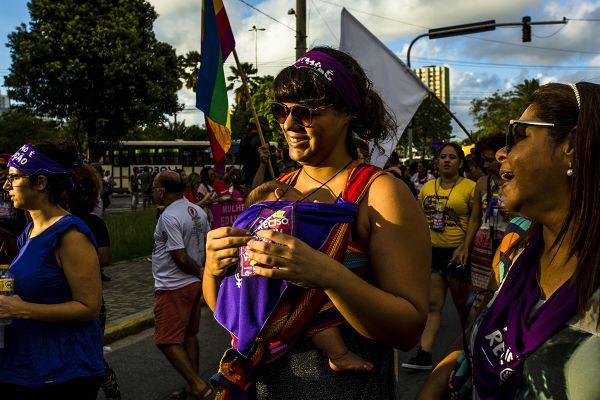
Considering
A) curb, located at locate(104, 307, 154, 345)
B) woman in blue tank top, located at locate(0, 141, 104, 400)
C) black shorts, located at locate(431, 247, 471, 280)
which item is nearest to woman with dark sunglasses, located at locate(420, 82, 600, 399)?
woman in blue tank top, located at locate(0, 141, 104, 400)

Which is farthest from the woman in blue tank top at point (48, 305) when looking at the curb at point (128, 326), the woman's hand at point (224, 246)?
the curb at point (128, 326)

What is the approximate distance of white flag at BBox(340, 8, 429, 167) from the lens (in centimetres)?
666

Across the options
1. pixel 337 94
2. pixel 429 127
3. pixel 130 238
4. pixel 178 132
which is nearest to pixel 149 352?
pixel 337 94

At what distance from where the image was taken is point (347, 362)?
1.68 metres

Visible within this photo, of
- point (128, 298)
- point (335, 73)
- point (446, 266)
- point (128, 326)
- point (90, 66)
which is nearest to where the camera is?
point (335, 73)

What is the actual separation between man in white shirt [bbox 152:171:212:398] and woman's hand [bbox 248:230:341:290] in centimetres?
371

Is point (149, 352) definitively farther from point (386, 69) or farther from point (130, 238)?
point (130, 238)

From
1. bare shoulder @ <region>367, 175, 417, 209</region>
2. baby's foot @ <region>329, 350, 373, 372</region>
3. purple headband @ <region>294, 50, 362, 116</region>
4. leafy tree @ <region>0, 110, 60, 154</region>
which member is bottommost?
baby's foot @ <region>329, 350, 373, 372</region>

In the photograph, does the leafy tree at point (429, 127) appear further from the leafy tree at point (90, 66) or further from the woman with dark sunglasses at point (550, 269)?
the woman with dark sunglasses at point (550, 269)

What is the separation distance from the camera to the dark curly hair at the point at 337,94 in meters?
1.78

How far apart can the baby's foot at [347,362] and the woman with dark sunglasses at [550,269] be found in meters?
0.29

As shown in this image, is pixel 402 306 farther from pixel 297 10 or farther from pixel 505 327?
pixel 297 10

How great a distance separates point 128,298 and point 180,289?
12.5 ft

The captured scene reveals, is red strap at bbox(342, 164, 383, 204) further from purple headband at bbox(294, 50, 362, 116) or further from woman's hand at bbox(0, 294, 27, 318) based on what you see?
woman's hand at bbox(0, 294, 27, 318)
